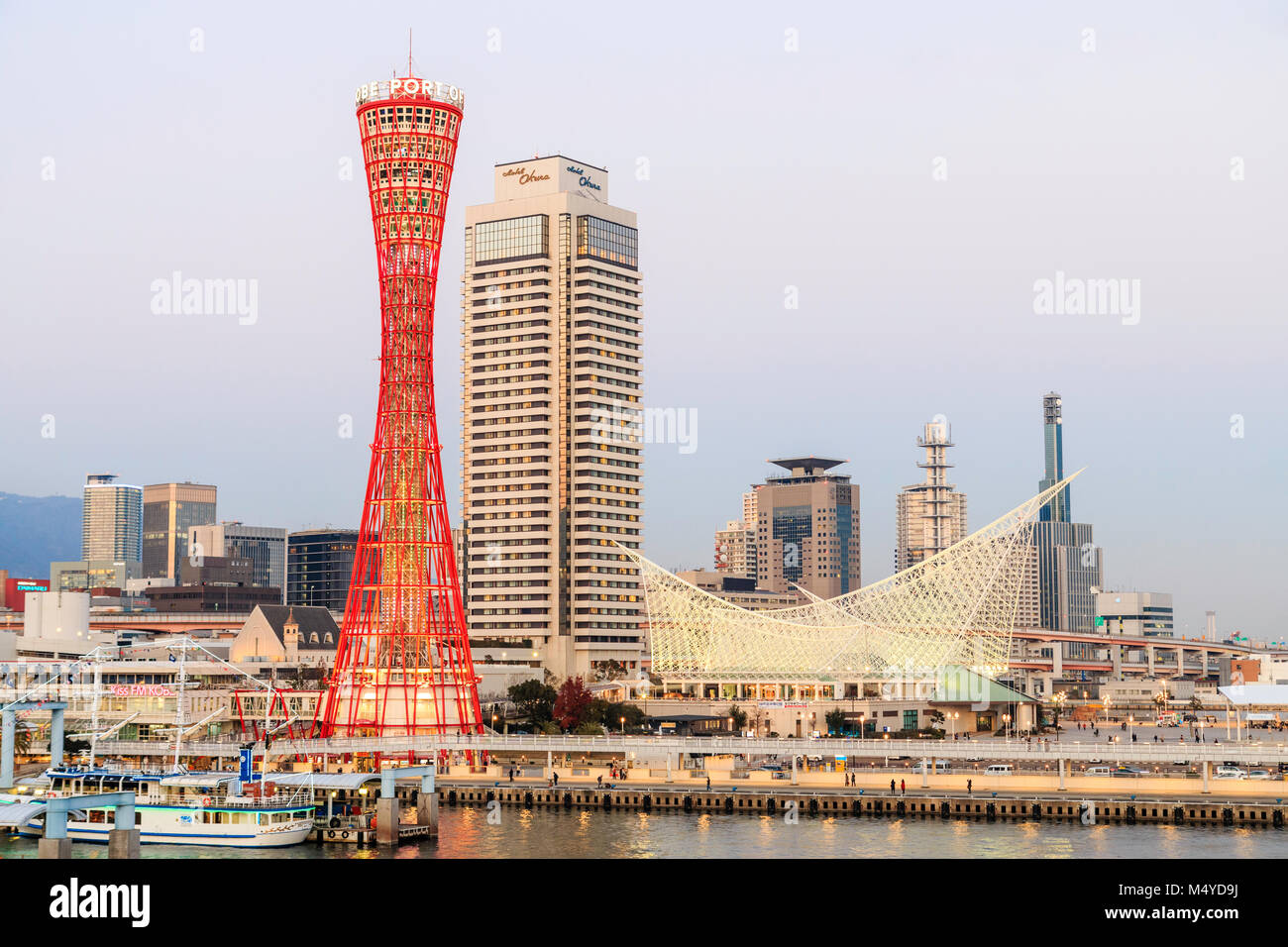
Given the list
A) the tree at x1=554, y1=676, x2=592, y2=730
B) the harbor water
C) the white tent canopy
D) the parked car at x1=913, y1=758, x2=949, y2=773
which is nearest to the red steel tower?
the tree at x1=554, y1=676, x2=592, y2=730

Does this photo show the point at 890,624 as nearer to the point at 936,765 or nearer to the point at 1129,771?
the point at 936,765

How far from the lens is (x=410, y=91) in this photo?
81.6 metres

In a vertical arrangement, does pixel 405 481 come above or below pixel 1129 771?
above

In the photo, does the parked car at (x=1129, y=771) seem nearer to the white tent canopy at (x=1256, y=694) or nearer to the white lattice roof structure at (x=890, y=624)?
the white lattice roof structure at (x=890, y=624)

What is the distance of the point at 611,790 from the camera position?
70.9 meters

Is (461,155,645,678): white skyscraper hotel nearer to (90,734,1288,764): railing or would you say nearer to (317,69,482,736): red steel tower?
(317,69,482,736): red steel tower

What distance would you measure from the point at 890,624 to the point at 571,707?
85.3ft

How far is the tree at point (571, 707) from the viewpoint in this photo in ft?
338

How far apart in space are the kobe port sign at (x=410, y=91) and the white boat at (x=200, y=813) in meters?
38.3

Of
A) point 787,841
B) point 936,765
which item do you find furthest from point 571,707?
point 787,841

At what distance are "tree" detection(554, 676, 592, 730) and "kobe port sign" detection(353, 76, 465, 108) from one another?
4208 centimetres

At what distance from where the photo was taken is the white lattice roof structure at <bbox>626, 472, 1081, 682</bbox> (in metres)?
109
